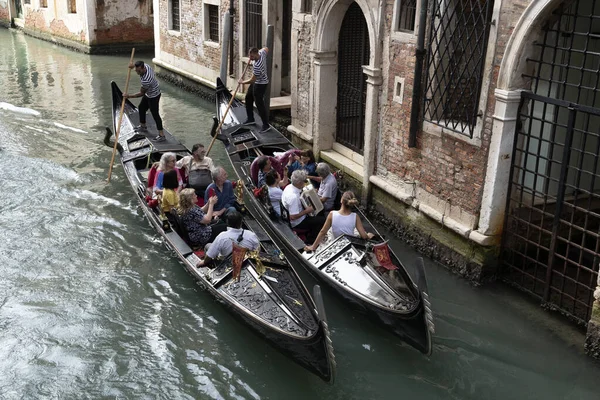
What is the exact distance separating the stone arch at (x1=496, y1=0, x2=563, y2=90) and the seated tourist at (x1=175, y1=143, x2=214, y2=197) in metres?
2.82

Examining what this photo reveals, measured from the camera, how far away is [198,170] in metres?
6.55

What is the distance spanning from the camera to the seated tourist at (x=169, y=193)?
605 cm

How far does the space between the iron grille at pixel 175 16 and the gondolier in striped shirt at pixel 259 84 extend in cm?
561

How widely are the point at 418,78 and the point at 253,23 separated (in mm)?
5297

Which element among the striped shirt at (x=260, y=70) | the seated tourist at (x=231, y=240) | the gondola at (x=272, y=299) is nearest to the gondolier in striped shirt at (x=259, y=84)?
the striped shirt at (x=260, y=70)

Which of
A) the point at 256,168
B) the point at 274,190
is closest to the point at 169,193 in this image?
the point at 274,190

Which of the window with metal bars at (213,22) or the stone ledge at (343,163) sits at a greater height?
the window with metal bars at (213,22)

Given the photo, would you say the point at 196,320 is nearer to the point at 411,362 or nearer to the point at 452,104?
the point at 411,362

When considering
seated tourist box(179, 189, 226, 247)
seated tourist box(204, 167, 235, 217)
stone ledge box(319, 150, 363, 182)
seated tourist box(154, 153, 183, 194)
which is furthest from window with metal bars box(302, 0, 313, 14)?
seated tourist box(179, 189, 226, 247)

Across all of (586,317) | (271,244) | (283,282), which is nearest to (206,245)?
(271,244)

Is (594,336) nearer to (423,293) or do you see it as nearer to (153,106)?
(423,293)

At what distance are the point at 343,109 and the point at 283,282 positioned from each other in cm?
358

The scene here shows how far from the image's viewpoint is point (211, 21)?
40.0 ft

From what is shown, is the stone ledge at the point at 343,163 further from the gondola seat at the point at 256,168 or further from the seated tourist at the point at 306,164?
the gondola seat at the point at 256,168
